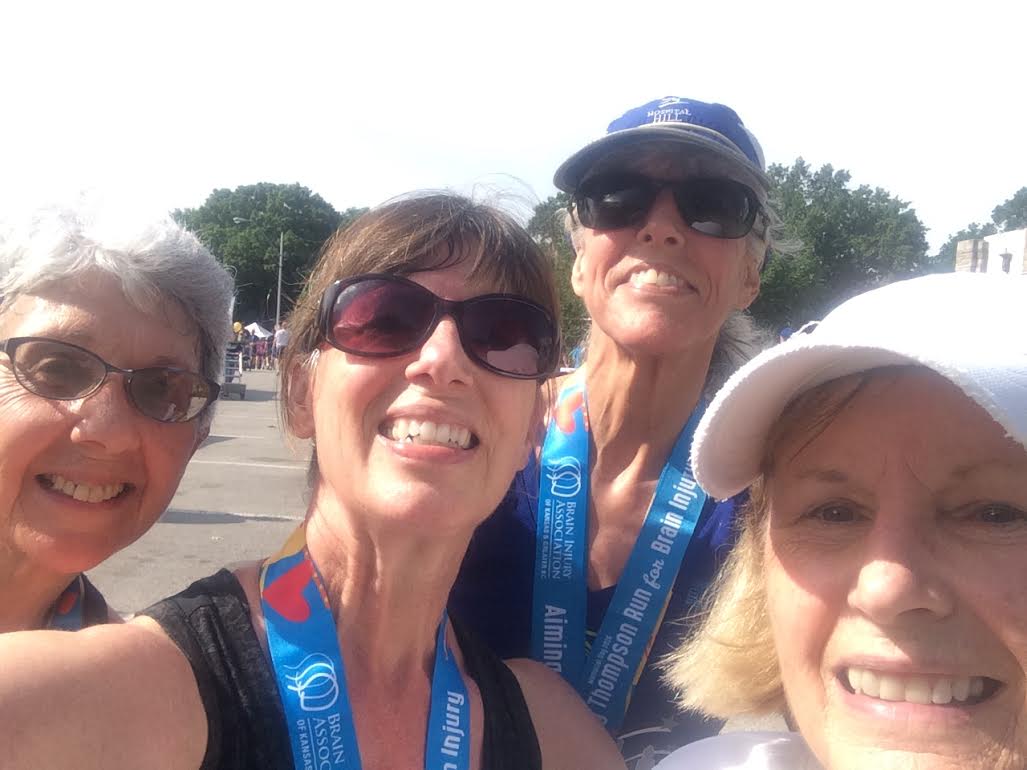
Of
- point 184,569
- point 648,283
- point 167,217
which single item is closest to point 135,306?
point 167,217

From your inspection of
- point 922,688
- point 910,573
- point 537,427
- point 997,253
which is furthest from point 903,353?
point 997,253

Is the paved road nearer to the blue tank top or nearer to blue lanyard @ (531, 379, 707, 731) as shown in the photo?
the blue tank top

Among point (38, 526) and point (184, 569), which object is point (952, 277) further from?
point (184, 569)

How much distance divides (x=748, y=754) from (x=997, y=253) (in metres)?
30.6

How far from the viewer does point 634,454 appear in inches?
106

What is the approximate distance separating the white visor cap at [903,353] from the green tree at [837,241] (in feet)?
175

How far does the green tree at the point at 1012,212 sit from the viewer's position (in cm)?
8381

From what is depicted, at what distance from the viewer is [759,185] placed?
2.48 metres

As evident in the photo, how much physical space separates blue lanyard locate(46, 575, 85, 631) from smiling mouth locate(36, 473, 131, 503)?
0.33 metres

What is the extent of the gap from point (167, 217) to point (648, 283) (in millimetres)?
1409

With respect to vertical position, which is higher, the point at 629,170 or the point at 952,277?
the point at 629,170

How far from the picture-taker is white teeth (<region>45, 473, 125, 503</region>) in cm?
194

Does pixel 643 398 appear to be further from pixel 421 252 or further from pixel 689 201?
pixel 421 252

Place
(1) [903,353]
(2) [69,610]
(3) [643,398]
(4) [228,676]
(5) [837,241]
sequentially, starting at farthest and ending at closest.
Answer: (5) [837,241] < (3) [643,398] < (2) [69,610] < (4) [228,676] < (1) [903,353]
